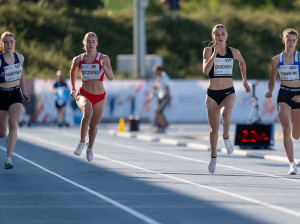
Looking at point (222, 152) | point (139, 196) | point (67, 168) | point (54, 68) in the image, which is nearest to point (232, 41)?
point (54, 68)

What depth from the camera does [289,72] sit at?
14.8m

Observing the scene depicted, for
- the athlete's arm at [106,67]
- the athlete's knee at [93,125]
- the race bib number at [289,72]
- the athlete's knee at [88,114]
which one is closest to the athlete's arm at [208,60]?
the race bib number at [289,72]

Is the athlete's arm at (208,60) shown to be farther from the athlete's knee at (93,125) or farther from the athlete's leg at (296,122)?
the athlete's knee at (93,125)

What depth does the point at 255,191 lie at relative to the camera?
12672 mm

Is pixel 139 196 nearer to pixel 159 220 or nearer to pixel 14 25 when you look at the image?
pixel 159 220

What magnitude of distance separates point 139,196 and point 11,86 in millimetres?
4037

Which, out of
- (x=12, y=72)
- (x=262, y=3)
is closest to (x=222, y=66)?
(x=12, y=72)

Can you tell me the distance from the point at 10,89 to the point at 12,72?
0.27 metres

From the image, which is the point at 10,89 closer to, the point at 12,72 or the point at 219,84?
the point at 12,72

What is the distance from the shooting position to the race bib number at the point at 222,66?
47.7 ft

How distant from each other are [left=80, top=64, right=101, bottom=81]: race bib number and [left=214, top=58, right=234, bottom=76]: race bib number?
223 centimetres

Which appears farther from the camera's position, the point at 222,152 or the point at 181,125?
the point at 181,125

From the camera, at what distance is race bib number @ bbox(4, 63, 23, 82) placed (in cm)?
1502

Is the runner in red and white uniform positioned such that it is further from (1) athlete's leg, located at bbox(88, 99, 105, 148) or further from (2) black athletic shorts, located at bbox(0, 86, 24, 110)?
(2) black athletic shorts, located at bbox(0, 86, 24, 110)
